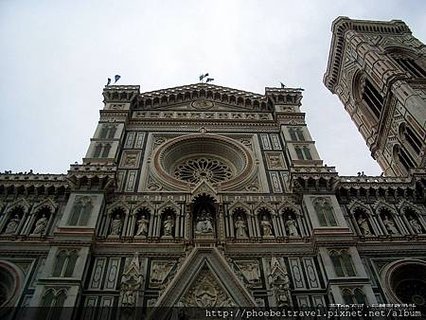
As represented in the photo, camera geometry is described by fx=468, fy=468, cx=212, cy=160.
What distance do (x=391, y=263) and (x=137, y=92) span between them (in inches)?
494

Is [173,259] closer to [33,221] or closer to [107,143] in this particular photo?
[33,221]

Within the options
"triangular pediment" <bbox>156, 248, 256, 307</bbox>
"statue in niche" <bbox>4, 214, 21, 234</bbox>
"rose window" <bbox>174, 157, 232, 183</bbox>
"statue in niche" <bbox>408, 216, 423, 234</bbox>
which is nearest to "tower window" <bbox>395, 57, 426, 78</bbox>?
"statue in niche" <bbox>408, 216, 423, 234</bbox>

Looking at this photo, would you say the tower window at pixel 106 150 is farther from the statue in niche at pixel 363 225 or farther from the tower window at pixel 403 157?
the tower window at pixel 403 157

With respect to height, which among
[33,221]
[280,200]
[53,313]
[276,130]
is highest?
[276,130]

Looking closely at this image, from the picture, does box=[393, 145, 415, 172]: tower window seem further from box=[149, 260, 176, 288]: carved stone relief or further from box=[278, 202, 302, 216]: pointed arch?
box=[149, 260, 176, 288]: carved stone relief

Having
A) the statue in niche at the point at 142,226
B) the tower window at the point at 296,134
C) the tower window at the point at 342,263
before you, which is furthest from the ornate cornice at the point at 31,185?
the tower window at the point at 296,134

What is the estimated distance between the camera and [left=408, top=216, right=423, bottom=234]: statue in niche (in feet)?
46.5

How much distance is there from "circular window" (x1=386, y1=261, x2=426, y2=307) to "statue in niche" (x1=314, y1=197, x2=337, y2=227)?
209 centimetres

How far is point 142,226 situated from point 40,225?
2997mm

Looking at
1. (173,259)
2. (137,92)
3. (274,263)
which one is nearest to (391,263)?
(274,263)

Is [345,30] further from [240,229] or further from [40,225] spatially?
[40,225]

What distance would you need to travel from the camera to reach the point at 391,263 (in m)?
13.0

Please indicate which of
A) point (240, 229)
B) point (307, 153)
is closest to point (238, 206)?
point (240, 229)

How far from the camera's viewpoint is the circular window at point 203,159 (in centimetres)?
1680
